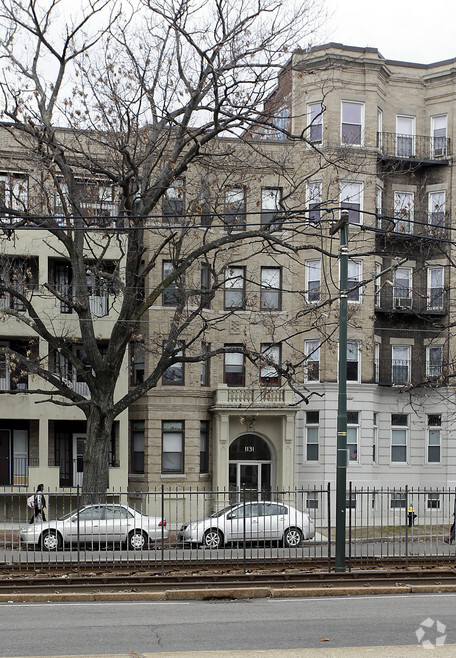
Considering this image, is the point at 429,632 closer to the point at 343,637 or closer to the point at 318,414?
the point at 343,637

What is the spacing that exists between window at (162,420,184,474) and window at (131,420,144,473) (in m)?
0.95

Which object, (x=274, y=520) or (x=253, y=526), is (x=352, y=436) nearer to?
(x=274, y=520)

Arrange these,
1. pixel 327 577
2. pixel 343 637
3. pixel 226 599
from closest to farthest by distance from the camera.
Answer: pixel 343 637
pixel 226 599
pixel 327 577

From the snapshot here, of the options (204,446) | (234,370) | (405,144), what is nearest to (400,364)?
(234,370)

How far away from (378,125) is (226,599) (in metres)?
25.5

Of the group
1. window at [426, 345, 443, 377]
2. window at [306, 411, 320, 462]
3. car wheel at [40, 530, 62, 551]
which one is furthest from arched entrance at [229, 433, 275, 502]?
car wheel at [40, 530, 62, 551]

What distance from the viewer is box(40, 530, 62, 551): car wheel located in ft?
66.0

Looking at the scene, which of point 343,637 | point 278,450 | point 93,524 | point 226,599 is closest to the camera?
point 343,637

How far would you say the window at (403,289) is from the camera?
3616 cm

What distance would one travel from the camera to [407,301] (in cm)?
3644

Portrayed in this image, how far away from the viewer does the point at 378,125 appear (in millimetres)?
36656

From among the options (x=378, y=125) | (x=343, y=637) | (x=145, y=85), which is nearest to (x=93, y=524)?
(x=343, y=637)

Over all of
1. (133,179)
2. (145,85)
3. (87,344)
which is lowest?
(87,344)

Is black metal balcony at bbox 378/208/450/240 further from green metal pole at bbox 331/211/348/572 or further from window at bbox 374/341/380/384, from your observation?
green metal pole at bbox 331/211/348/572
